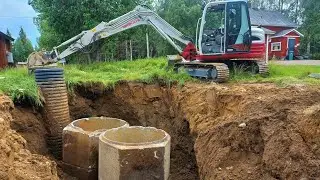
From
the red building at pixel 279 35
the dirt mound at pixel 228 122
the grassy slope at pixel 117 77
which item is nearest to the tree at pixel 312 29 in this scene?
the red building at pixel 279 35

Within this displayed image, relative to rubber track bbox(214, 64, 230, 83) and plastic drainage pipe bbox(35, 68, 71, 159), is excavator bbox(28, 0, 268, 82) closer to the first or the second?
rubber track bbox(214, 64, 230, 83)

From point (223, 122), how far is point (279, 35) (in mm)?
22549

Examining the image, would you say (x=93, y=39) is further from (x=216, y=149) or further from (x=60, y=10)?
(x=216, y=149)

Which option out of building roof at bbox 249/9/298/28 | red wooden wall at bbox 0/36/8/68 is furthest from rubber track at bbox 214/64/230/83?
building roof at bbox 249/9/298/28

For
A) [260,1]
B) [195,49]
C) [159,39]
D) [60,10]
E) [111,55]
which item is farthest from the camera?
[260,1]

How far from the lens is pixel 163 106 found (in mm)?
9102

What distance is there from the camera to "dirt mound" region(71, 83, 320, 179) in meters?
4.41

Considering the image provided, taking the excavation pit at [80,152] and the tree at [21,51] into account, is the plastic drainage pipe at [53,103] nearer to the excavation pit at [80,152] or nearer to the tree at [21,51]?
the excavation pit at [80,152]

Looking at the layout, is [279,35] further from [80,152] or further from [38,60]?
[80,152]

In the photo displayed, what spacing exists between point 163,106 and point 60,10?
847cm

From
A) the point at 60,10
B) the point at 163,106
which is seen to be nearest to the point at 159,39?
the point at 60,10

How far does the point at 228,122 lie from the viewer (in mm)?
5691

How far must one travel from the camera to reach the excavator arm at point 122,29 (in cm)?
1112

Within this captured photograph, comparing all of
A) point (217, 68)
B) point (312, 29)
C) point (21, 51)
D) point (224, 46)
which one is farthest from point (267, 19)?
point (21, 51)
